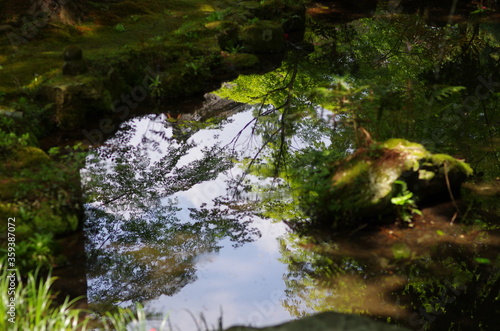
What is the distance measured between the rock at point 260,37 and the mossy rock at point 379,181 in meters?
7.68

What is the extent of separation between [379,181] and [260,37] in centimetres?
839

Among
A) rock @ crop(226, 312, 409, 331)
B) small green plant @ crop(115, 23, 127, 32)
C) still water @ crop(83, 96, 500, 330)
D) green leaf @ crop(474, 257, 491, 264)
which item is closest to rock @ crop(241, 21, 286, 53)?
small green plant @ crop(115, 23, 127, 32)

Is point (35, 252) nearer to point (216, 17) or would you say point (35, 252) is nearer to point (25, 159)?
point (25, 159)

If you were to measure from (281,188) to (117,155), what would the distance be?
305 cm

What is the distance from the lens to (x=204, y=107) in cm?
1030

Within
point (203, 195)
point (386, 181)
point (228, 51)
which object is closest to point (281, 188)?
point (203, 195)

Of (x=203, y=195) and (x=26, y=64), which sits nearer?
(x=203, y=195)

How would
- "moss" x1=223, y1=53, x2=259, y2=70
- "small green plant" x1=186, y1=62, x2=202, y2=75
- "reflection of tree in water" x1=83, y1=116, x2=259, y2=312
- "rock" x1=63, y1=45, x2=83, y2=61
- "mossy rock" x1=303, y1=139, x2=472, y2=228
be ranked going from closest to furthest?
"reflection of tree in water" x1=83, y1=116, x2=259, y2=312 → "mossy rock" x1=303, y1=139, x2=472, y2=228 → "rock" x1=63, y1=45, x2=83, y2=61 → "small green plant" x1=186, y1=62, x2=202, y2=75 → "moss" x1=223, y1=53, x2=259, y2=70

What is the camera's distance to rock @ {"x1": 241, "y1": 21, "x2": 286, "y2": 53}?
13.0 m

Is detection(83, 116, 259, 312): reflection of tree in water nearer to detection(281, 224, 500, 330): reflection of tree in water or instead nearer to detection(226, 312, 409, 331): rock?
detection(281, 224, 500, 330): reflection of tree in water

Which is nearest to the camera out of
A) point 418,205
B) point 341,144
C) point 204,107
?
point 418,205

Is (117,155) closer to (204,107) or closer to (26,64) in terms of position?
(204,107)

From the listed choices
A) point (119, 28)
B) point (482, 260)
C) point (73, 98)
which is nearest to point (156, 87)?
point (73, 98)

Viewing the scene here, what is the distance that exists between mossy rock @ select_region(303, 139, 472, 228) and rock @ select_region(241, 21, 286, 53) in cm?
768
